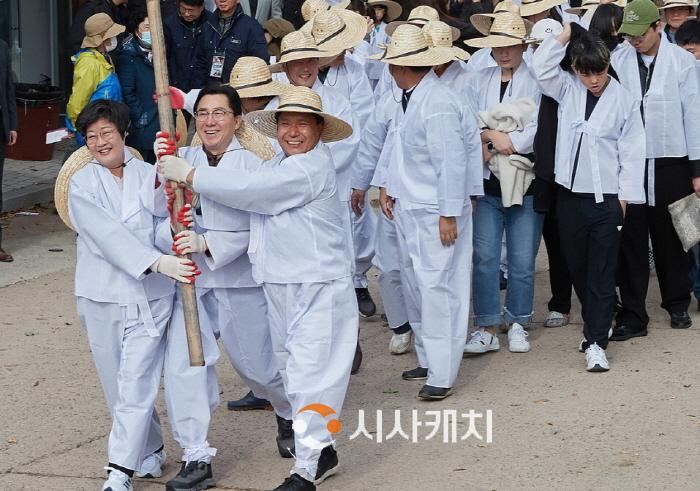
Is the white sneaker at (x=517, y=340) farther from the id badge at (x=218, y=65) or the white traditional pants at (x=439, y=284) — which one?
the id badge at (x=218, y=65)

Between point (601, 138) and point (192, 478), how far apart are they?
304 centimetres

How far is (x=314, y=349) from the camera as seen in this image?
560 centimetres

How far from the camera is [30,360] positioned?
765 centimetres

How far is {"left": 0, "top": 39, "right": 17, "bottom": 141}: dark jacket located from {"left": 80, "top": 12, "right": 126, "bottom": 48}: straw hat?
0.68 m

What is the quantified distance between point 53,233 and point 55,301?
202cm

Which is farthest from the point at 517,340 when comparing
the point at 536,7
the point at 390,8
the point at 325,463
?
the point at 390,8

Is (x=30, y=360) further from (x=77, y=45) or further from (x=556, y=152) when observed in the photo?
(x=77, y=45)

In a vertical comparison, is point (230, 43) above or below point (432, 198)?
above

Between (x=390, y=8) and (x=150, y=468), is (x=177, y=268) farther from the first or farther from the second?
(x=390, y=8)

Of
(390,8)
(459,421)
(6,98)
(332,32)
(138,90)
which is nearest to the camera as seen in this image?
(459,421)

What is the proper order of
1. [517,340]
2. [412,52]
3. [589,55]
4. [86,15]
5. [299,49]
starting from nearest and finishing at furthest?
[412,52] → [589,55] → [299,49] → [517,340] → [86,15]

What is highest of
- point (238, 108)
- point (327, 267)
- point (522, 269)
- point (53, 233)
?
point (238, 108)

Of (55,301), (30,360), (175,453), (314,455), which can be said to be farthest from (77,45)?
(314,455)

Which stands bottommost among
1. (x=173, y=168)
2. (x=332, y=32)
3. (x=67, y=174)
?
(x=67, y=174)
